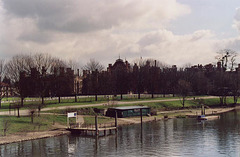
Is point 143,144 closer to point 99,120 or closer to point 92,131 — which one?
point 92,131

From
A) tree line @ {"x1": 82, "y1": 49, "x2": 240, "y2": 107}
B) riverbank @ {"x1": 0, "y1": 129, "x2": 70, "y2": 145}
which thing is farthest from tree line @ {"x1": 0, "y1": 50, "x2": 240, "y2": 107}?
riverbank @ {"x1": 0, "y1": 129, "x2": 70, "y2": 145}

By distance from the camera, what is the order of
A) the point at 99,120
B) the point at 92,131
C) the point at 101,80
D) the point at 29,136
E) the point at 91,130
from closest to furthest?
the point at 29,136, the point at 91,130, the point at 92,131, the point at 99,120, the point at 101,80

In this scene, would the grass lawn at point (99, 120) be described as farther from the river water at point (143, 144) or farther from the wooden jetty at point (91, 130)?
the river water at point (143, 144)

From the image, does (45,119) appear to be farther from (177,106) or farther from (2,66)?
(177,106)

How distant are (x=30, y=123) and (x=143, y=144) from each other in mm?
22844

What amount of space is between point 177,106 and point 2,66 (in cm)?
5285

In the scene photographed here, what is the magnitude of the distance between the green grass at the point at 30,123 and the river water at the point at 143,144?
5.64 metres

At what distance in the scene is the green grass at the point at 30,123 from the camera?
164 ft

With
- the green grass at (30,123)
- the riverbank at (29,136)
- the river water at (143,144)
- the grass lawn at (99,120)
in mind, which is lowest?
the river water at (143,144)

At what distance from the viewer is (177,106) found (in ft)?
300

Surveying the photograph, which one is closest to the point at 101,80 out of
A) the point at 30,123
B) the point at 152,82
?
the point at 152,82

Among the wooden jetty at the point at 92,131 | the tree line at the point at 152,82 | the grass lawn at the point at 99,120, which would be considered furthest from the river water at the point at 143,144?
the tree line at the point at 152,82

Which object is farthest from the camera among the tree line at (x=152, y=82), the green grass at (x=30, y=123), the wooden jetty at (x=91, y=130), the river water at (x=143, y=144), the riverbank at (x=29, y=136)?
the tree line at (x=152, y=82)

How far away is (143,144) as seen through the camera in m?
43.1
